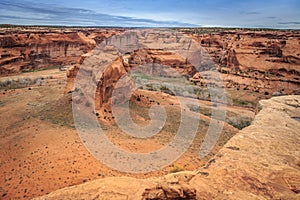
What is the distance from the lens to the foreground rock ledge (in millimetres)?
6348

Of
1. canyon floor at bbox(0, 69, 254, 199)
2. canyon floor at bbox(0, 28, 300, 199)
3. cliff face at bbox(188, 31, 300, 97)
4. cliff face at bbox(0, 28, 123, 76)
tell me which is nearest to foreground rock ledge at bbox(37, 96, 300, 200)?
canyon floor at bbox(0, 28, 300, 199)

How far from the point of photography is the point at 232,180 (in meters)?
7.10

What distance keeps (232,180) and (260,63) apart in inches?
1510

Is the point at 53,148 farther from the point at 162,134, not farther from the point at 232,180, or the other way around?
the point at 232,180

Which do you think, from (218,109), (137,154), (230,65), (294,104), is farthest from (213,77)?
(137,154)

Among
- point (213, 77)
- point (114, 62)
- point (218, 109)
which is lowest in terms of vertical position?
point (218, 109)

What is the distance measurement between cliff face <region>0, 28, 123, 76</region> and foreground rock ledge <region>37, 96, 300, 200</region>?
133ft

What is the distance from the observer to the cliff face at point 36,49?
40.6 m

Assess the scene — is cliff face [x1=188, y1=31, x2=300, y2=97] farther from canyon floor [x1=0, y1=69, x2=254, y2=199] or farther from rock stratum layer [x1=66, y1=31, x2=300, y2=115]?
canyon floor [x1=0, y1=69, x2=254, y2=199]

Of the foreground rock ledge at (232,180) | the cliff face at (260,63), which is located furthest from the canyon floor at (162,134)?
the cliff face at (260,63)

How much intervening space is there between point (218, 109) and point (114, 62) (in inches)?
581

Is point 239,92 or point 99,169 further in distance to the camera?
point 239,92

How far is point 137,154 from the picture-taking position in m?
13.5

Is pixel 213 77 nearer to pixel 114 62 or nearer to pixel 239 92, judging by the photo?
pixel 239 92
